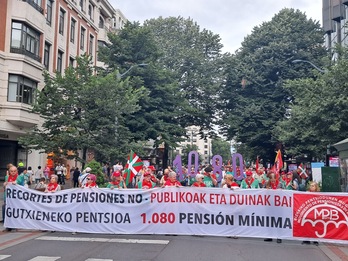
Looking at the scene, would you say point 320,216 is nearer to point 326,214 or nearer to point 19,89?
point 326,214

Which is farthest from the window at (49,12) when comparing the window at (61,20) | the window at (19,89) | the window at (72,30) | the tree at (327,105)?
the tree at (327,105)

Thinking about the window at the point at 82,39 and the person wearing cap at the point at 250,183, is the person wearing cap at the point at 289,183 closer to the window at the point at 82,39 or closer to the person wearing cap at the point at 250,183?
the person wearing cap at the point at 250,183

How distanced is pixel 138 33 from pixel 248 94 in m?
11.5

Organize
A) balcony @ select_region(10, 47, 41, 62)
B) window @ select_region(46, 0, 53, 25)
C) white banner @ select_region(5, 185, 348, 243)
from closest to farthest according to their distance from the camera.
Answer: white banner @ select_region(5, 185, 348, 243) → balcony @ select_region(10, 47, 41, 62) → window @ select_region(46, 0, 53, 25)

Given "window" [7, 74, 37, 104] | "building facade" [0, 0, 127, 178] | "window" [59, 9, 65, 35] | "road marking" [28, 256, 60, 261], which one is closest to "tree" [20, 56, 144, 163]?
"building facade" [0, 0, 127, 178]

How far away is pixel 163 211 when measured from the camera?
10.7 meters

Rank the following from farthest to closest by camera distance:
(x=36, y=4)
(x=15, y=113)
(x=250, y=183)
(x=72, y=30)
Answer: (x=72, y=30) → (x=36, y=4) → (x=15, y=113) → (x=250, y=183)

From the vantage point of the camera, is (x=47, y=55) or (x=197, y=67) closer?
(x=47, y=55)

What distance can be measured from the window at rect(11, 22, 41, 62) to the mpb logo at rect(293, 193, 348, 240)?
72.0ft

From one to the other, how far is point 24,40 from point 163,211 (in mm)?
20330

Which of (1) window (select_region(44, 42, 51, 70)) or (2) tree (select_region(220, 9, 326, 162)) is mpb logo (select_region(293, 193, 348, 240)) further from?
(1) window (select_region(44, 42, 51, 70))

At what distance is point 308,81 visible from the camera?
77.5 feet

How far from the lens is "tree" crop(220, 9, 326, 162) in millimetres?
34719

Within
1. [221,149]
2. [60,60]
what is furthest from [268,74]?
[221,149]
